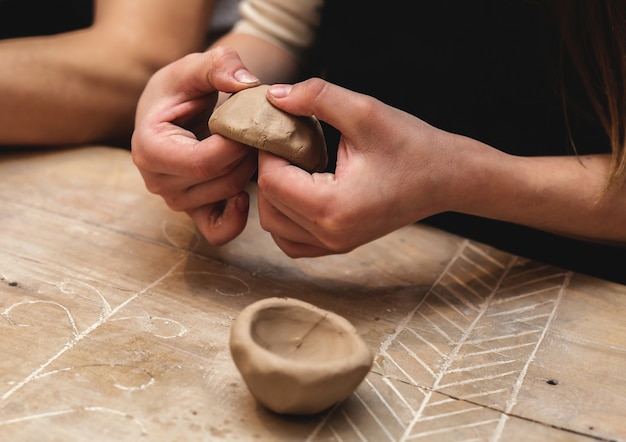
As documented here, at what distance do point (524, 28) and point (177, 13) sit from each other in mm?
784

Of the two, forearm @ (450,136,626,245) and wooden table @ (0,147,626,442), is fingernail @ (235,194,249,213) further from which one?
forearm @ (450,136,626,245)

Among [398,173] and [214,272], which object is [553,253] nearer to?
[398,173]

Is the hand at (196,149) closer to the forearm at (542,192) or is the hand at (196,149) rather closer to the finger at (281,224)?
the finger at (281,224)

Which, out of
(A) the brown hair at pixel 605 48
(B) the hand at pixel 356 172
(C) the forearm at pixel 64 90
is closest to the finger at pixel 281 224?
(B) the hand at pixel 356 172

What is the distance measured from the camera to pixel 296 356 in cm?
87

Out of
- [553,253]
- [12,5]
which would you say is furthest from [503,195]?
[12,5]

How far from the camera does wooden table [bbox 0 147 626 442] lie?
0.85m

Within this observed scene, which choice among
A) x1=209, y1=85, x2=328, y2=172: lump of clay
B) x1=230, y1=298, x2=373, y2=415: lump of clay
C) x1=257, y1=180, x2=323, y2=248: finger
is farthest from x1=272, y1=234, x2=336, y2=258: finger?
x1=230, y1=298, x2=373, y2=415: lump of clay

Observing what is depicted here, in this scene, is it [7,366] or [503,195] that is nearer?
[7,366]

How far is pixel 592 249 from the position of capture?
146 cm

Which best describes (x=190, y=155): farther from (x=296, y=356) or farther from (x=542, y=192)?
(x=542, y=192)

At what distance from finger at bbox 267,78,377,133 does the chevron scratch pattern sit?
329 mm

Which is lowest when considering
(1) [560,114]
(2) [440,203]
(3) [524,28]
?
(2) [440,203]

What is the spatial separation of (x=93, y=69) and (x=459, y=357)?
3.43 feet
